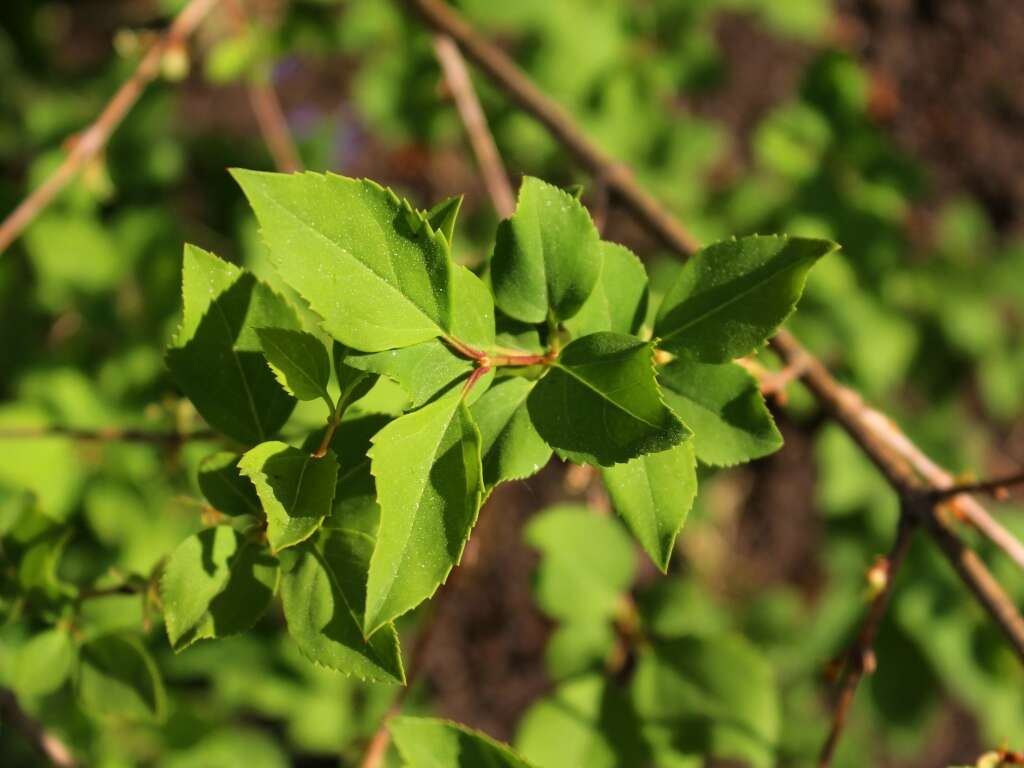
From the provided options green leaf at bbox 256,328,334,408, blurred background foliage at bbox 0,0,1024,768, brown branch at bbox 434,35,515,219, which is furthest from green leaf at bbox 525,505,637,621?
green leaf at bbox 256,328,334,408

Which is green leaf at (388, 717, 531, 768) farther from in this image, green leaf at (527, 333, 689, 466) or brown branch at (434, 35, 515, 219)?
brown branch at (434, 35, 515, 219)

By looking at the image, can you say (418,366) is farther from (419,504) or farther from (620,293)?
(620,293)

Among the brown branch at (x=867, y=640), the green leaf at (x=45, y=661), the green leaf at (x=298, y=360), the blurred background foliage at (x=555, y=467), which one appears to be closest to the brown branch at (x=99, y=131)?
the blurred background foliage at (x=555, y=467)

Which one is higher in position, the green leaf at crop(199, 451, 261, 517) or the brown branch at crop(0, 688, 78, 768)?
the green leaf at crop(199, 451, 261, 517)

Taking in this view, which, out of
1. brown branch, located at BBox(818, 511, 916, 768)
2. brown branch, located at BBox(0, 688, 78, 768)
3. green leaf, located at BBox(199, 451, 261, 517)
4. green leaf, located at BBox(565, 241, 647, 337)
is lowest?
brown branch, located at BBox(0, 688, 78, 768)

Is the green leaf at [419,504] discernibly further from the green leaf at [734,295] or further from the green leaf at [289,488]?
the green leaf at [734,295]

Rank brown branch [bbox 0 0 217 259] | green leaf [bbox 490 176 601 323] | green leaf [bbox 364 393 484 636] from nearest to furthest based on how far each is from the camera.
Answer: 1. green leaf [bbox 364 393 484 636]
2. green leaf [bbox 490 176 601 323]
3. brown branch [bbox 0 0 217 259]

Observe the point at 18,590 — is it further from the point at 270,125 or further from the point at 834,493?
the point at 834,493
